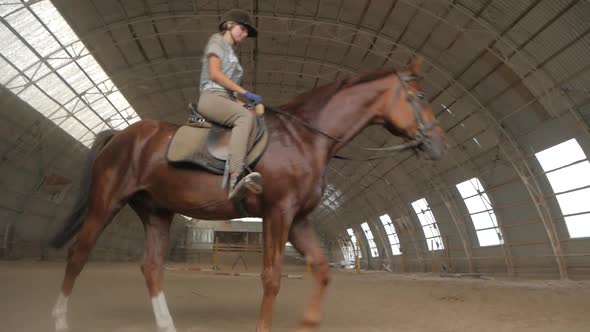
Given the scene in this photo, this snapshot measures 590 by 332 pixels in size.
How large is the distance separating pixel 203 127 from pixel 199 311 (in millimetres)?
3365

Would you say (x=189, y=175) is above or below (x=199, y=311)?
above

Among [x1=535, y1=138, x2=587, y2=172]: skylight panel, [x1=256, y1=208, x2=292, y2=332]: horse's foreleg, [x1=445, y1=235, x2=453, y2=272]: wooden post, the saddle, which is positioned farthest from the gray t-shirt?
[x1=445, y1=235, x2=453, y2=272]: wooden post

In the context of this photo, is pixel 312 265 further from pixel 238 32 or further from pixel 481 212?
pixel 481 212

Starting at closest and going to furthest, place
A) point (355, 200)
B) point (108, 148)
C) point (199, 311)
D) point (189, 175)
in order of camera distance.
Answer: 1. point (189, 175)
2. point (108, 148)
3. point (199, 311)
4. point (355, 200)

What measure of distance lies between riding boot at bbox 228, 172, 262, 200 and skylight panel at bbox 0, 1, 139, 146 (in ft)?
57.4

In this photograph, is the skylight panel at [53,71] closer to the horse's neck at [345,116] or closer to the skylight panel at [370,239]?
the horse's neck at [345,116]

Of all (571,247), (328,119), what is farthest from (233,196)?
(571,247)

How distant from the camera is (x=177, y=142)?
14.2ft

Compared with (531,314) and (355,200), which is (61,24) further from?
(355,200)

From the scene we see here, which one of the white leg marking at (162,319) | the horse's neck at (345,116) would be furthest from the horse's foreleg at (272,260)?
the white leg marking at (162,319)

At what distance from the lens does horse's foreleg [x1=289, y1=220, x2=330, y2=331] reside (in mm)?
3943

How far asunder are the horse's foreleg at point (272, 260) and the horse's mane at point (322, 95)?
1.33 metres

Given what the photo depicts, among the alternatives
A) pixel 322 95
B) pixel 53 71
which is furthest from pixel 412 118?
pixel 53 71

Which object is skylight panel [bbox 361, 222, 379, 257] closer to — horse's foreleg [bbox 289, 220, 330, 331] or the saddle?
horse's foreleg [bbox 289, 220, 330, 331]
